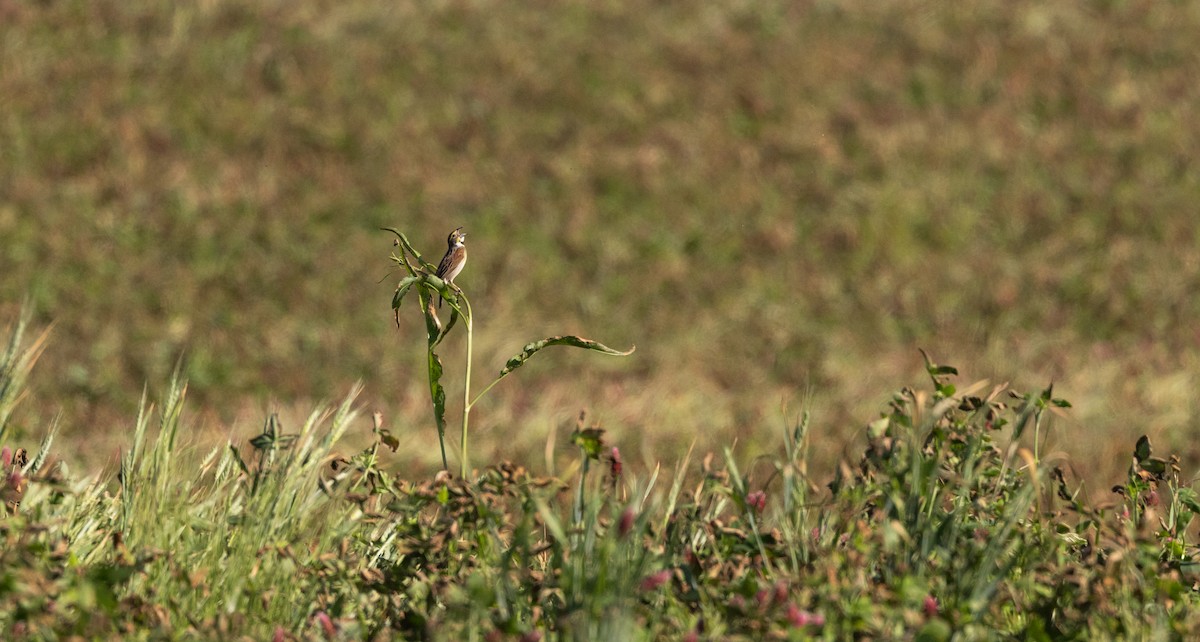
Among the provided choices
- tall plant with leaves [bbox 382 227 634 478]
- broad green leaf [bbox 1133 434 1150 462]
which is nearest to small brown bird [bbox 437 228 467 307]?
tall plant with leaves [bbox 382 227 634 478]

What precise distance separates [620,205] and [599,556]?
8274 millimetres

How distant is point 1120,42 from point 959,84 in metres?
2.11

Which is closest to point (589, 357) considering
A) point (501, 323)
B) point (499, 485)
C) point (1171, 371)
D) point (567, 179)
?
point (501, 323)

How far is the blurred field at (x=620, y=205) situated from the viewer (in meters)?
8.20

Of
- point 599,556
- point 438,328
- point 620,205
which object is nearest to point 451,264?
point 438,328

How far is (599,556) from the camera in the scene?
7.05ft

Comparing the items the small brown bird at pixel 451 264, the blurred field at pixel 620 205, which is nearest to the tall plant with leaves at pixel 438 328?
the small brown bird at pixel 451 264

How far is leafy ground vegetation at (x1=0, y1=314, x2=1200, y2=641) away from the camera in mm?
2096

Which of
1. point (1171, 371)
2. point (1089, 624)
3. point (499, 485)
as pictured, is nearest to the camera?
point (1089, 624)

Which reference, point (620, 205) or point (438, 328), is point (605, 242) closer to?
point (620, 205)

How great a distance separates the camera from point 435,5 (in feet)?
41.2

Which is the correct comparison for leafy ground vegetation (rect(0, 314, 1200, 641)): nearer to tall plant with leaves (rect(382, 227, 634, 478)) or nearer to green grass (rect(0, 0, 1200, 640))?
green grass (rect(0, 0, 1200, 640))

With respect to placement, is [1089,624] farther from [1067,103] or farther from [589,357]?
[1067,103]

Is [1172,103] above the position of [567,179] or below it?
above
